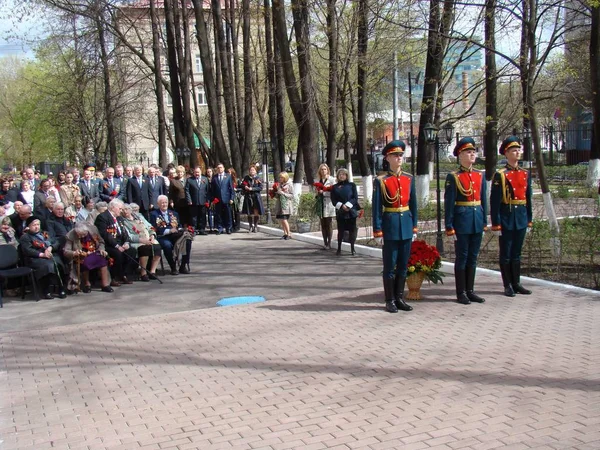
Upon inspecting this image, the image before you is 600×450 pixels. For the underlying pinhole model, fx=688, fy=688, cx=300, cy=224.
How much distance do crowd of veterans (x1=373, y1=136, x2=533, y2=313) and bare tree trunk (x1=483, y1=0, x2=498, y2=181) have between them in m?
3.21

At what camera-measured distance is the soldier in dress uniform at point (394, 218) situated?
29.1ft

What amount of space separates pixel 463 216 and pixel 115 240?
6.05 m

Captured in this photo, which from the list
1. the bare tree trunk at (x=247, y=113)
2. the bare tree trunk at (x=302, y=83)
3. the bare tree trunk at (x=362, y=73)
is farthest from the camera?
the bare tree trunk at (x=247, y=113)

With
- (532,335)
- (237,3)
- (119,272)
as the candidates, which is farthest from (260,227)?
(237,3)

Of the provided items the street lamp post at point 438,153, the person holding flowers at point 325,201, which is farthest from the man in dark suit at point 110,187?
the street lamp post at point 438,153

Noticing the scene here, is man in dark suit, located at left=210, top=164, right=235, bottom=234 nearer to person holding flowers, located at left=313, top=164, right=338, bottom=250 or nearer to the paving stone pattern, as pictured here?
person holding flowers, located at left=313, top=164, right=338, bottom=250

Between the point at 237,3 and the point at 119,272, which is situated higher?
the point at 237,3

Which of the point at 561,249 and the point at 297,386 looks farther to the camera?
the point at 561,249

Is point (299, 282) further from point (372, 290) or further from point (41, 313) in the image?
point (41, 313)

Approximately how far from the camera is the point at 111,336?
8438 mm

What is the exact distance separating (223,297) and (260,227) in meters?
9.32

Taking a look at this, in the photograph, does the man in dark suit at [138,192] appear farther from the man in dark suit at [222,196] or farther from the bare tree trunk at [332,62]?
the bare tree trunk at [332,62]

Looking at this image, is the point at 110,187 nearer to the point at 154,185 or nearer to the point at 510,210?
the point at 154,185

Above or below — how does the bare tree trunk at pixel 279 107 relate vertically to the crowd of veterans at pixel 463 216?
above
